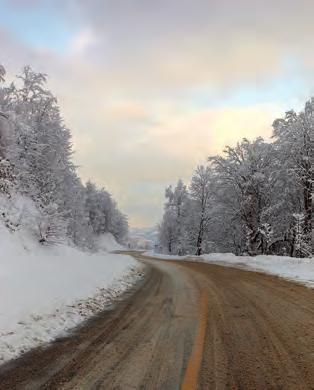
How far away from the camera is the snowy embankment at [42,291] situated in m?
6.36

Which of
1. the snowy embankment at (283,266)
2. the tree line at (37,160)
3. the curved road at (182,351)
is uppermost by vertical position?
the tree line at (37,160)

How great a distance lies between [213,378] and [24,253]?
8507mm

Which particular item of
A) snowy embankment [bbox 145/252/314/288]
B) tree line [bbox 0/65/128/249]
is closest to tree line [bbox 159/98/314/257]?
snowy embankment [bbox 145/252/314/288]

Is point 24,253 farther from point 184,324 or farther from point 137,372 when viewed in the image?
point 137,372

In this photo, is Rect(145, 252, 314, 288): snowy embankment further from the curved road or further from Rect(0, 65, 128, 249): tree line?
Rect(0, 65, 128, 249): tree line

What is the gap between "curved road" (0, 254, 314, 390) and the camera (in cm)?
444

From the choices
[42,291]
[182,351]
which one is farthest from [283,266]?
[182,351]

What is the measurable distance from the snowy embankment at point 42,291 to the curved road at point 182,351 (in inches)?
17.1

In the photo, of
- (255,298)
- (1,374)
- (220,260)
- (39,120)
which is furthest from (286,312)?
(39,120)

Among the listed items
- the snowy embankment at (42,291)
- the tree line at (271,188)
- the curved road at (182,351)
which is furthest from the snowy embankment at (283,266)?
the snowy embankment at (42,291)

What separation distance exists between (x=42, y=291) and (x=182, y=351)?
173 inches

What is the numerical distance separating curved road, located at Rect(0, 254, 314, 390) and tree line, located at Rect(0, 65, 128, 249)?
612cm

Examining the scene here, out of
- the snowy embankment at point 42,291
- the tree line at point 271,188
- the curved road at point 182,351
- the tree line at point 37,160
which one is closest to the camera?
the curved road at point 182,351

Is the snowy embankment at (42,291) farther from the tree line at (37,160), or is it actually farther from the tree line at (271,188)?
the tree line at (271,188)
